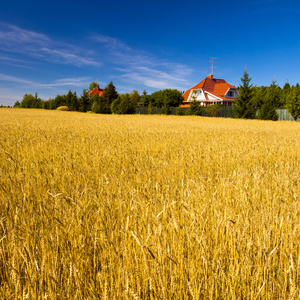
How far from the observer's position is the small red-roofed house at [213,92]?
54781mm

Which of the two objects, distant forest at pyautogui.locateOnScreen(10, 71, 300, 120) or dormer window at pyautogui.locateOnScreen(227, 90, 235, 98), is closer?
distant forest at pyautogui.locateOnScreen(10, 71, 300, 120)

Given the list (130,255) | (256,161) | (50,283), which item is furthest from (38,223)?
(256,161)

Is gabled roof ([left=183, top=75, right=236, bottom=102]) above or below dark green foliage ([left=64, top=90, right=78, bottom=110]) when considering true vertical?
above

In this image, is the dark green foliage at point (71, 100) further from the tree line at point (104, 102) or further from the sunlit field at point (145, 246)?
the sunlit field at point (145, 246)

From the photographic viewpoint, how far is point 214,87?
191ft

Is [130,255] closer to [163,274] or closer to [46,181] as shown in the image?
[163,274]

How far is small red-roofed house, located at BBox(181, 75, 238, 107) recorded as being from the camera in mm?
54781

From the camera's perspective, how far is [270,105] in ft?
102

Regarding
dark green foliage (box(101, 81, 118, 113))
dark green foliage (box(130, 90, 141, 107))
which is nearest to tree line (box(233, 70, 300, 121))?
dark green foliage (box(101, 81, 118, 113))

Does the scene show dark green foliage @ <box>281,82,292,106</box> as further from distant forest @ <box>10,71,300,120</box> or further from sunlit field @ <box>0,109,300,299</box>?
sunlit field @ <box>0,109,300,299</box>

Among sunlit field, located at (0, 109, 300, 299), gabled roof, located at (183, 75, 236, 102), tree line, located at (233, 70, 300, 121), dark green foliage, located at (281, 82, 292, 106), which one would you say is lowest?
sunlit field, located at (0, 109, 300, 299)

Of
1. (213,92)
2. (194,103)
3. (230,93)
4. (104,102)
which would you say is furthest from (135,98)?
(194,103)

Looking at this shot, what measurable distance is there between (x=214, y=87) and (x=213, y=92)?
2.41 metres

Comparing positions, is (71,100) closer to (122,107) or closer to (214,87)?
A: (122,107)
